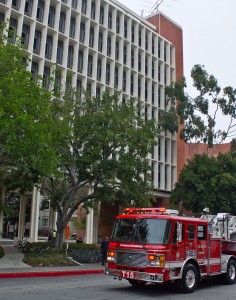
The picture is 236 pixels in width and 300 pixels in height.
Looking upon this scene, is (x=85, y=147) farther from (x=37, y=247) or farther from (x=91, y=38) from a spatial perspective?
(x=91, y=38)

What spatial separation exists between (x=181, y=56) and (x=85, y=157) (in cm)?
3330

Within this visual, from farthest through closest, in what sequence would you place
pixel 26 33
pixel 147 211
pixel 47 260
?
pixel 26 33 → pixel 47 260 → pixel 147 211

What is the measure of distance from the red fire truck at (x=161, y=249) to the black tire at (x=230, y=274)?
2.77 feet

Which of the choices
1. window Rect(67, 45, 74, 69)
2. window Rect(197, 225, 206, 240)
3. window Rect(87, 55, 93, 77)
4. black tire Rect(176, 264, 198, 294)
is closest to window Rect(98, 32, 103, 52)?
window Rect(87, 55, 93, 77)

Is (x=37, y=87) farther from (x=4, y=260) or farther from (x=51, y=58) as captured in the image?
(x=51, y=58)

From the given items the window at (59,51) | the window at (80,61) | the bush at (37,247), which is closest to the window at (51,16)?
the window at (59,51)

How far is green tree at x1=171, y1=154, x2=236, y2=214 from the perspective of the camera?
34.3 metres

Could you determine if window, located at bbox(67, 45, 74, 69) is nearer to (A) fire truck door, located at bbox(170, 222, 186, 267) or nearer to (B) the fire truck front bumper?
(A) fire truck door, located at bbox(170, 222, 186, 267)

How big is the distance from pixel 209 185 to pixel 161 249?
25.3 m

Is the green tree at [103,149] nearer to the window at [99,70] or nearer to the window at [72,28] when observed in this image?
the window at [72,28]

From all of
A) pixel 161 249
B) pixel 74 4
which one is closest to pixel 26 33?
pixel 74 4

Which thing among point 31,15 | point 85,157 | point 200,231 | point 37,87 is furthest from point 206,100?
point 200,231

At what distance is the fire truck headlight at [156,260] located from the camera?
10734 millimetres

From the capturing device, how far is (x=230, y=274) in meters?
14.0
